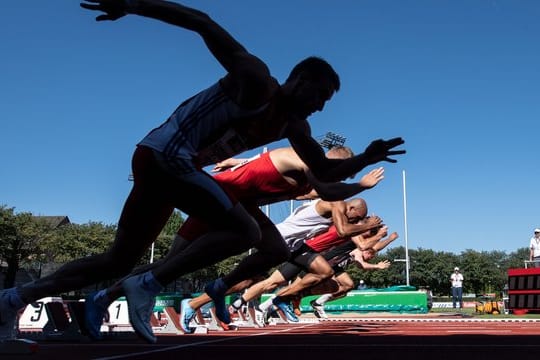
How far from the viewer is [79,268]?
11.1 ft

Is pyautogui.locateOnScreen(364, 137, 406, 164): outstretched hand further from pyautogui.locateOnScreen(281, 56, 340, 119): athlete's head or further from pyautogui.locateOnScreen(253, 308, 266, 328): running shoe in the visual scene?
pyautogui.locateOnScreen(253, 308, 266, 328): running shoe

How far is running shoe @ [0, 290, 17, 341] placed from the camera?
11.2 feet

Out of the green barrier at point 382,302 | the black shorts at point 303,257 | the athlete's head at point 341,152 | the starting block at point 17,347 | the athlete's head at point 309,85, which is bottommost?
the green barrier at point 382,302

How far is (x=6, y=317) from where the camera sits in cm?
344

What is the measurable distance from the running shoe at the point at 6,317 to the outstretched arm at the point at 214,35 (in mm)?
1880

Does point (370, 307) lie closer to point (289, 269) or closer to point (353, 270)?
point (289, 269)

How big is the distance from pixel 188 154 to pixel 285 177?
75.3 inches

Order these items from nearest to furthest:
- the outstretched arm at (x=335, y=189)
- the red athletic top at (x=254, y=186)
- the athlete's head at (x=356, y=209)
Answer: the outstretched arm at (x=335, y=189) < the red athletic top at (x=254, y=186) < the athlete's head at (x=356, y=209)

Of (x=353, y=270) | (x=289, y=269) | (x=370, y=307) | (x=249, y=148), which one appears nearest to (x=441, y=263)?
(x=353, y=270)

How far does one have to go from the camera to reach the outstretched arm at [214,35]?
2.71m

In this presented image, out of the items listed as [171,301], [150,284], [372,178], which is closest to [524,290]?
[171,301]

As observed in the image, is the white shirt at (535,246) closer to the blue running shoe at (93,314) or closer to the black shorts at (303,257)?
the black shorts at (303,257)

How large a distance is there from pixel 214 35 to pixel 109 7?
0.53 m

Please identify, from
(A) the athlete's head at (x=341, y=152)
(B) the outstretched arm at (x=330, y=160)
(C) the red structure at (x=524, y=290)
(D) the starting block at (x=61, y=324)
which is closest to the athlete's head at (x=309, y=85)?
(B) the outstretched arm at (x=330, y=160)
